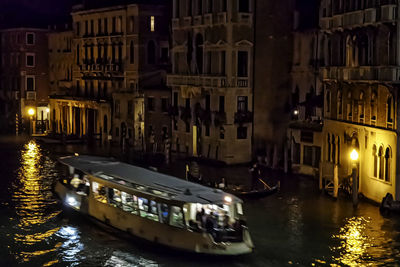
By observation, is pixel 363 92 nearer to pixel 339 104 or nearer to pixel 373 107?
pixel 373 107

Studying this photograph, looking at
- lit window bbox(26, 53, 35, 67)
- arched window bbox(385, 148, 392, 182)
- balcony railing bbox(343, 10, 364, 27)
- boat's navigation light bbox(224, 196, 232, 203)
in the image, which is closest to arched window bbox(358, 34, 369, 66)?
balcony railing bbox(343, 10, 364, 27)

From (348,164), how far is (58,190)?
14805 mm

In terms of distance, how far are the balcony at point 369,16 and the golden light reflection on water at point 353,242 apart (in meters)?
9.24

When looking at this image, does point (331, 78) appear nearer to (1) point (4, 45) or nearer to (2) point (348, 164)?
(2) point (348, 164)

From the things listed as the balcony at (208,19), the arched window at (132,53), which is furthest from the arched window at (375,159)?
the arched window at (132,53)

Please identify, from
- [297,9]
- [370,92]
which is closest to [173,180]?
[370,92]

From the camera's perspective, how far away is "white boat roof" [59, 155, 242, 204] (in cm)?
2625

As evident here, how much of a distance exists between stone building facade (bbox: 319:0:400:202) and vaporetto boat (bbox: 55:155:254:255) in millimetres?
10176

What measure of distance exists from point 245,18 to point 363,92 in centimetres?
1355

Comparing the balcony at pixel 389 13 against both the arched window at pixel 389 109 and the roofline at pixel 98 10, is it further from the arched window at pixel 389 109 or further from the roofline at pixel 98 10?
the roofline at pixel 98 10

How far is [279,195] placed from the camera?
37531 mm

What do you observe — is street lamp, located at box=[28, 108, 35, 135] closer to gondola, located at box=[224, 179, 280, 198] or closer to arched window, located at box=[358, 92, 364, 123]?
gondola, located at box=[224, 179, 280, 198]

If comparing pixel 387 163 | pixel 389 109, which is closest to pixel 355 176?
pixel 387 163

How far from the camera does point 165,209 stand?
26.3 m
